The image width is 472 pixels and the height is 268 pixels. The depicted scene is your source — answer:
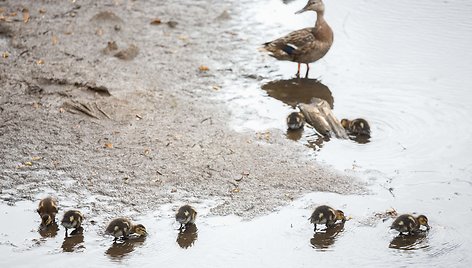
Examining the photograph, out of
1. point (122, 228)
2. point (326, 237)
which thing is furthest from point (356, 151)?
point (122, 228)

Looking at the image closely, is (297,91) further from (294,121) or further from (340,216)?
(340,216)

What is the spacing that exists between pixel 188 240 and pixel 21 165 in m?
2.11

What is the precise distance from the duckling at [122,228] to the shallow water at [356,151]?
10 cm

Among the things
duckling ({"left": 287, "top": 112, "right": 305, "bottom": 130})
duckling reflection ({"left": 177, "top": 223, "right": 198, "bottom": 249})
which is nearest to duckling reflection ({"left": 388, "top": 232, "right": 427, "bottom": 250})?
duckling reflection ({"left": 177, "top": 223, "right": 198, "bottom": 249})

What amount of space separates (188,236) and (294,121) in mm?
2359

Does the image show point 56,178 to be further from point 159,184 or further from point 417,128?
point 417,128

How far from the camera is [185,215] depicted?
7223mm

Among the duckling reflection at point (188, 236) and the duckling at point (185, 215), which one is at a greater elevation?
the duckling at point (185, 215)

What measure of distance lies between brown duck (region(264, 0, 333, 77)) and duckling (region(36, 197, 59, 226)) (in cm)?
423

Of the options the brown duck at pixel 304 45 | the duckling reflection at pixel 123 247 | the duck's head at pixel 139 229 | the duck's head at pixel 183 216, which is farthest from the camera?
the brown duck at pixel 304 45

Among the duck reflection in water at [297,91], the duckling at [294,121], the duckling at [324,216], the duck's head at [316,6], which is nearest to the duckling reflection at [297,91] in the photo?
the duck reflection in water at [297,91]

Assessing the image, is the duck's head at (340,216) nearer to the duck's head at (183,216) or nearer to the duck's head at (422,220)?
the duck's head at (422,220)

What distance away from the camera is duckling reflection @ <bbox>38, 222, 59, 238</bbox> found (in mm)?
7247

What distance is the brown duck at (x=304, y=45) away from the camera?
1055cm
